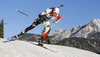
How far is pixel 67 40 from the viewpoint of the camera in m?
63.8

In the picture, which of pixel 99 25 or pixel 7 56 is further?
pixel 99 25

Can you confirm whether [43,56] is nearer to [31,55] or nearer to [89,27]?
[31,55]

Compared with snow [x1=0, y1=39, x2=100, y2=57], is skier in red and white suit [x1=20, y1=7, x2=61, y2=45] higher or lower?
higher

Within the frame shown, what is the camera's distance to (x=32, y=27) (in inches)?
424

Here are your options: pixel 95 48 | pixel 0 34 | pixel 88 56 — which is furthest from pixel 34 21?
pixel 95 48

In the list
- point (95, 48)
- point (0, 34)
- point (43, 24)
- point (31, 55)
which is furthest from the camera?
point (95, 48)

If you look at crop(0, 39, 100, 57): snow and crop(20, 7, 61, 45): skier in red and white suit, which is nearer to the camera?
crop(0, 39, 100, 57): snow

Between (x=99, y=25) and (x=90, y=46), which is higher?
(x=99, y=25)

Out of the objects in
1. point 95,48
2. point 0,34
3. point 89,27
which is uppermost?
point 89,27

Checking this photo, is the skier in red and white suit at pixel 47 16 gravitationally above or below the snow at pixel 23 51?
above

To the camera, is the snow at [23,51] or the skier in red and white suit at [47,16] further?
the skier in red and white suit at [47,16]

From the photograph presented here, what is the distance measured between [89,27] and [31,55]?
17819 cm

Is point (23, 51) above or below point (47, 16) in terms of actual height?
below

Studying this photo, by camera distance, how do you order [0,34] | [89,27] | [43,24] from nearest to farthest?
1. [43,24]
2. [0,34]
3. [89,27]
